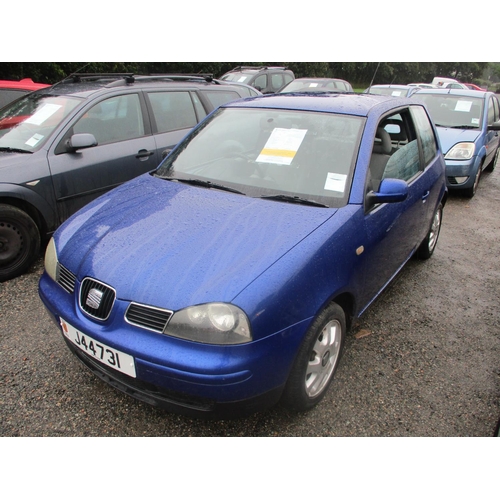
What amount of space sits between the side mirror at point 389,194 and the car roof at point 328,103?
57 centimetres

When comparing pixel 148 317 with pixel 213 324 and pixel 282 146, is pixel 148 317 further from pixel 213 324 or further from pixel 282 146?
pixel 282 146

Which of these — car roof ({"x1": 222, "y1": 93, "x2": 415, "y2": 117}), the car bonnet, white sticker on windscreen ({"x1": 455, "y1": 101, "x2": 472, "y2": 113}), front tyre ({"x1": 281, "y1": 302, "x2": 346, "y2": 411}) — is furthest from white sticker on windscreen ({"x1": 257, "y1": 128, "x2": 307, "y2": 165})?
white sticker on windscreen ({"x1": 455, "y1": 101, "x2": 472, "y2": 113})

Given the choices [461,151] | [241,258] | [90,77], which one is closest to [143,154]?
[90,77]

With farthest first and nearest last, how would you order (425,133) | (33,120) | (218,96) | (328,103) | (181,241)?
Result: (218,96) → (33,120) → (425,133) → (328,103) → (181,241)

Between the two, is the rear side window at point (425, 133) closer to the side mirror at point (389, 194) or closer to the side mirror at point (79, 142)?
the side mirror at point (389, 194)

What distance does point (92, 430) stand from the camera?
7.27ft

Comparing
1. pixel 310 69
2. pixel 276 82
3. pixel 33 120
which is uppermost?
pixel 33 120

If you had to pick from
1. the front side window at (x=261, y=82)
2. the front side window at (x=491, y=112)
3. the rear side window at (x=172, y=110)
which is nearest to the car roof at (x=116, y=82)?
the rear side window at (x=172, y=110)

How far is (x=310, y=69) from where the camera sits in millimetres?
27562

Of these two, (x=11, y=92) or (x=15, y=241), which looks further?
(x=11, y=92)

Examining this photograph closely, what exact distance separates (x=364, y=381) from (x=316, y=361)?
23.8 inches

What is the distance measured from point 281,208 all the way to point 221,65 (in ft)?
65.6

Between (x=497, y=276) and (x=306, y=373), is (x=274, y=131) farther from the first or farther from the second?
(x=497, y=276)

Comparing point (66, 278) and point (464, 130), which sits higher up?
A: point (66, 278)
